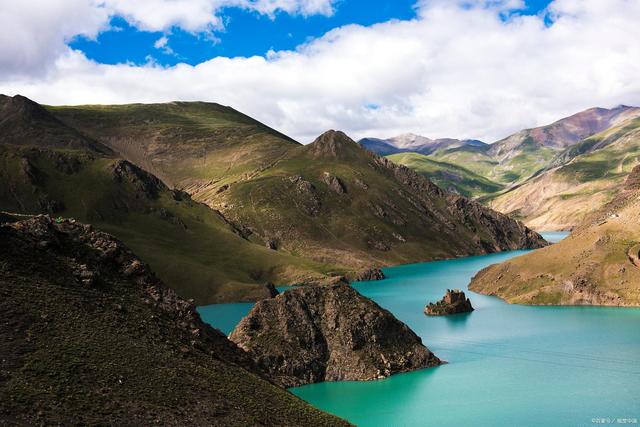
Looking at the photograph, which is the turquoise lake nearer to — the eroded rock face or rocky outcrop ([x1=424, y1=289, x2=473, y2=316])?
the eroded rock face

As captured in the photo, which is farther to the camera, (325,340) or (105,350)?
(325,340)

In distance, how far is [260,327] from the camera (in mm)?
96312

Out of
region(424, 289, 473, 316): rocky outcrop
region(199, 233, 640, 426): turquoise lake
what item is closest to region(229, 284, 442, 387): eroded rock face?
region(199, 233, 640, 426): turquoise lake

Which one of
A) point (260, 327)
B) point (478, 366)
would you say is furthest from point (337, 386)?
point (478, 366)

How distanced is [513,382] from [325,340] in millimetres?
27156

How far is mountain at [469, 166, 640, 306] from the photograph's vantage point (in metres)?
150

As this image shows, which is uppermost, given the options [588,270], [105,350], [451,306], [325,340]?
Answer: [588,270]

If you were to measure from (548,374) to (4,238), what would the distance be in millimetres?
73068

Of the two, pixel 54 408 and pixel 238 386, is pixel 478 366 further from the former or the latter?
pixel 54 408

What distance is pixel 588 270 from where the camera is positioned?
6161 inches

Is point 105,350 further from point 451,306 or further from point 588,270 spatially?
point 588,270

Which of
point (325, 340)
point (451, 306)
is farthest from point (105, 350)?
point (451, 306)

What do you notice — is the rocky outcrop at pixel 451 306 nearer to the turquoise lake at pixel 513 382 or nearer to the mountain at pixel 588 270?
the mountain at pixel 588 270

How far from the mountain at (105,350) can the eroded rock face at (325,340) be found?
20172 millimetres
